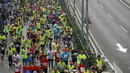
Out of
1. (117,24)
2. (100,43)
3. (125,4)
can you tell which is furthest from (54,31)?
(125,4)

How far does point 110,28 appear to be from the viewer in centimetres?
4569

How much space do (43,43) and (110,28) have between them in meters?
12.5

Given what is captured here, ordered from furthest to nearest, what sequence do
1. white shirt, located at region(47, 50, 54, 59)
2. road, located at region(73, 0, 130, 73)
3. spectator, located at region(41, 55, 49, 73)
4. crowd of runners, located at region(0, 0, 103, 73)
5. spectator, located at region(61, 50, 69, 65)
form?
road, located at region(73, 0, 130, 73)
white shirt, located at region(47, 50, 54, 59)
spectator, located at region(61, 50, 69, 65)
spectator, located at region(41, 55, 49, 73)
crowd of runners, located at region(0, 0, 103, 73)

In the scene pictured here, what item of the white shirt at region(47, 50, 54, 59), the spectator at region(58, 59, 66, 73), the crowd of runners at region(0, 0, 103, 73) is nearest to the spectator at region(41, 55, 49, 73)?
the crowd of runners at region(0, 0, 103, 73)

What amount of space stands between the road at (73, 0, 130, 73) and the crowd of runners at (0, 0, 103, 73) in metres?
3.01

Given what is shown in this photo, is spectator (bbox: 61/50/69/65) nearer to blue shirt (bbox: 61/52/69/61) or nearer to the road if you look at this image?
blue shirt (bbox: 61/52/69/61)

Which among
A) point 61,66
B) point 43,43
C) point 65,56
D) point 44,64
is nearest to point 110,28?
point 43,43

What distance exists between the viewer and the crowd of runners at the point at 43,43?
1097 inches

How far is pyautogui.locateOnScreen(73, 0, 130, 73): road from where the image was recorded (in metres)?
35.2

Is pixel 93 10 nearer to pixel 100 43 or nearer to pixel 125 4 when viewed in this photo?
pixel 125 4

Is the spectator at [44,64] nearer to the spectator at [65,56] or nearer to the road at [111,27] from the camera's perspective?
the spectator at [65,56]

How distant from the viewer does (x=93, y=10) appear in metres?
56.5

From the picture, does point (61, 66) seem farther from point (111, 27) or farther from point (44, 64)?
point (111, 27)

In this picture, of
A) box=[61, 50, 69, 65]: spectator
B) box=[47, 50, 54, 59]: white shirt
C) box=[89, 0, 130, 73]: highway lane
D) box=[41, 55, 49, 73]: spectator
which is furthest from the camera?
box=[89, 0, 130, 73]: highway lane
